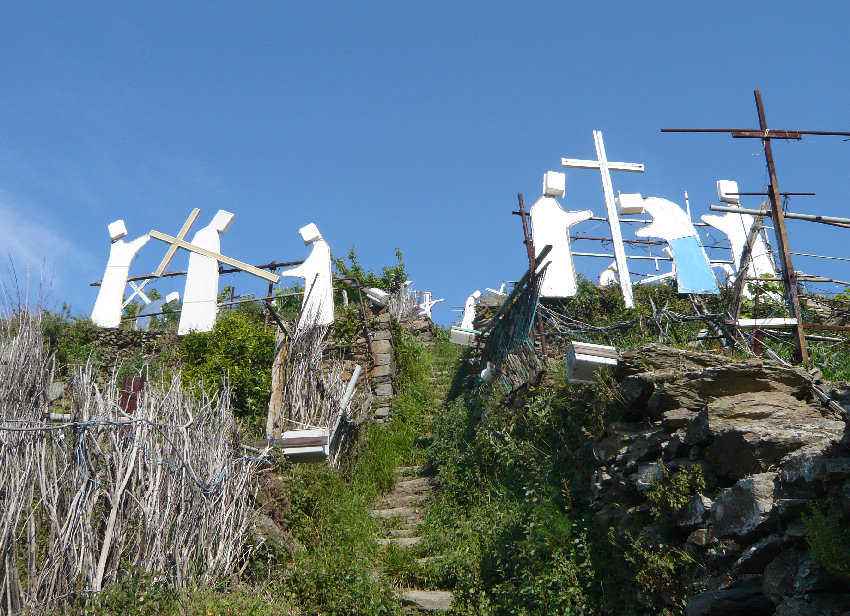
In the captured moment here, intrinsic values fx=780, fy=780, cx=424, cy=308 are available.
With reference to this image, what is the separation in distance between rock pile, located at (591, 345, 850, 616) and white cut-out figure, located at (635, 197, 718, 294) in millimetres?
5037

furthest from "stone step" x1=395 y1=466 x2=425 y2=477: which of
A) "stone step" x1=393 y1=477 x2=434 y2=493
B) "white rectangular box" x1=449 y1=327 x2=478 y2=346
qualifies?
"white rectangular box" x1=449 y1=327 x2=478 y2=346

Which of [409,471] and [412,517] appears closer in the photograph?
[412,517]

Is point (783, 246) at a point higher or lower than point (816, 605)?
higher

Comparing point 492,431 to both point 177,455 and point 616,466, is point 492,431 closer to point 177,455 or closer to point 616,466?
point 616,466

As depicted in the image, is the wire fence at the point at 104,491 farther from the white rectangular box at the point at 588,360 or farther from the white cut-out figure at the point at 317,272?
the white cut-out figure at the point at 317,272

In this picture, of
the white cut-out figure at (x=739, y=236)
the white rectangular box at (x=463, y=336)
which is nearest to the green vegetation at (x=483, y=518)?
the white rectangular box at (x=463, y=336)

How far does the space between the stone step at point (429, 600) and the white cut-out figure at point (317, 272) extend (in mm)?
5399

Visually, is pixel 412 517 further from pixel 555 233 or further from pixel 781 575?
pixel 555 233

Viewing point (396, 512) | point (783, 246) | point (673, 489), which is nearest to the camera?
point (673, 489)

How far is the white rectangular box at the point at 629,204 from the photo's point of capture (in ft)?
41.3

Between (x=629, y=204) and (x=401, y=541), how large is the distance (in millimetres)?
6977

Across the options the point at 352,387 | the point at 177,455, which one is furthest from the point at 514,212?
the point at 177,455

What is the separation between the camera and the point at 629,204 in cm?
1259

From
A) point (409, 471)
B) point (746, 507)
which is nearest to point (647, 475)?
point (746, 507)
